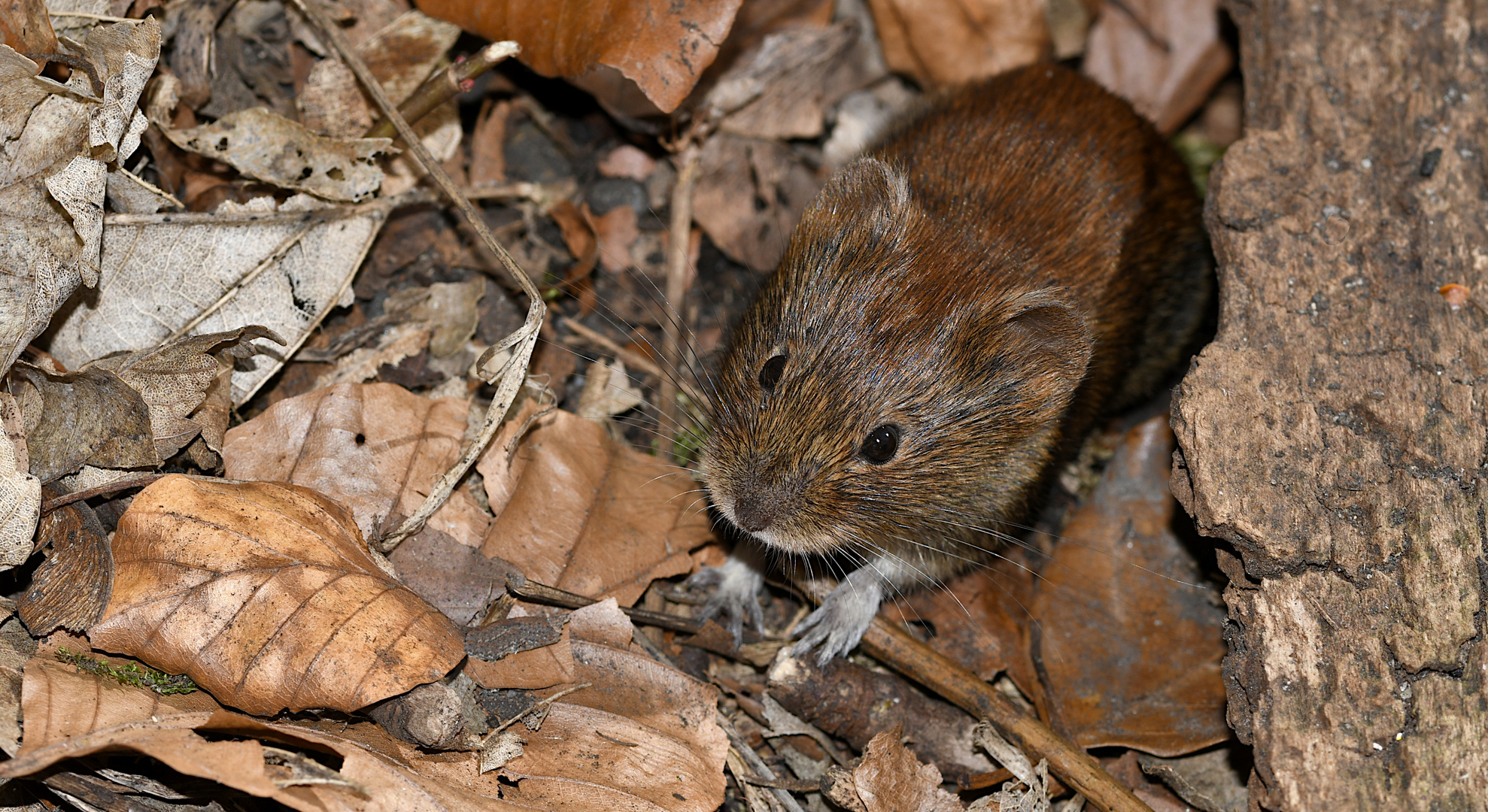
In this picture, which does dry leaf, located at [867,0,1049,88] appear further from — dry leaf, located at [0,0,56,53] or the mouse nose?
dry leaf, located at [0,0,56,53]

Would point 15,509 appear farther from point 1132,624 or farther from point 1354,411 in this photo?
point 1354,411

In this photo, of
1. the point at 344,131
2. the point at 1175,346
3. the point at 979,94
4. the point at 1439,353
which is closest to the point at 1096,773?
the point at 1439,353

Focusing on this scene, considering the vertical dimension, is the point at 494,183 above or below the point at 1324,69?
below

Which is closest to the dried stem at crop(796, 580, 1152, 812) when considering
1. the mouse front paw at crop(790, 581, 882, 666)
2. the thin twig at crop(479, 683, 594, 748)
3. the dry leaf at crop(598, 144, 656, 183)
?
the mouse front paw at crop(790, 581, 882, 666)

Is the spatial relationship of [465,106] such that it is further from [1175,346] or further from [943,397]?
[1175,346]

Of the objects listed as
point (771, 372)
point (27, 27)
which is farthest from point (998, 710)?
point (27, 27)

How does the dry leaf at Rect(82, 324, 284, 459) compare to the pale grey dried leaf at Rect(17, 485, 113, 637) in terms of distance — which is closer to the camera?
the pale grey dried leaf at Rect(17, 485, 113, 637)
